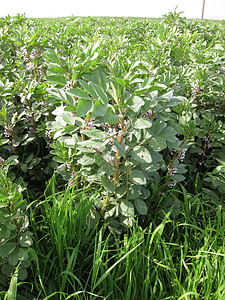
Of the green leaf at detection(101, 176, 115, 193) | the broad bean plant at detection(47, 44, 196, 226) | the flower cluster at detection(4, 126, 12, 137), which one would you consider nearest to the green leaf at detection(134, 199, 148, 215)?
the broad bean plant at detection(47, 44, 196, 226)

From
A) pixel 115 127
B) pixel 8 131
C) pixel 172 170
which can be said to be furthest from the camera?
pixel 8 131

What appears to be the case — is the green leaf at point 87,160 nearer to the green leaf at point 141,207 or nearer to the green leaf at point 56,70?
the green leaf at point 141,207

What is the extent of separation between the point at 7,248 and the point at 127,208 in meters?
0.73

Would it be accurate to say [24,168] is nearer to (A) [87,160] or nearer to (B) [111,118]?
(A) [87,160]

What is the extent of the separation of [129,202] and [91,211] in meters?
0.30

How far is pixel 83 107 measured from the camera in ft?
4.14

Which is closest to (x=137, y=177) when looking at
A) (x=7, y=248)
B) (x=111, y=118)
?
(x=111, y=118)

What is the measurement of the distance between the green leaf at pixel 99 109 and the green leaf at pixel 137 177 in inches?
18.7

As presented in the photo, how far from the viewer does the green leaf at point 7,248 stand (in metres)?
1.40

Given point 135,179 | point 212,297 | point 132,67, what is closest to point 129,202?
point 135,179

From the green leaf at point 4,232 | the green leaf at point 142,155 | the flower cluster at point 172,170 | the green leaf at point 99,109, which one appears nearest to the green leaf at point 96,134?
the green leaf at point 99,109

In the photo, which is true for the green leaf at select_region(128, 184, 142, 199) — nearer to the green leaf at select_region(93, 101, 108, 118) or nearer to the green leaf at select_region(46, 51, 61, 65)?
the green leaf at select_region(93, 101, 108, 118)

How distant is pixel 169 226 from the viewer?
2.04 meters

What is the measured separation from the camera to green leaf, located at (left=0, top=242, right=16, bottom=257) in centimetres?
140
